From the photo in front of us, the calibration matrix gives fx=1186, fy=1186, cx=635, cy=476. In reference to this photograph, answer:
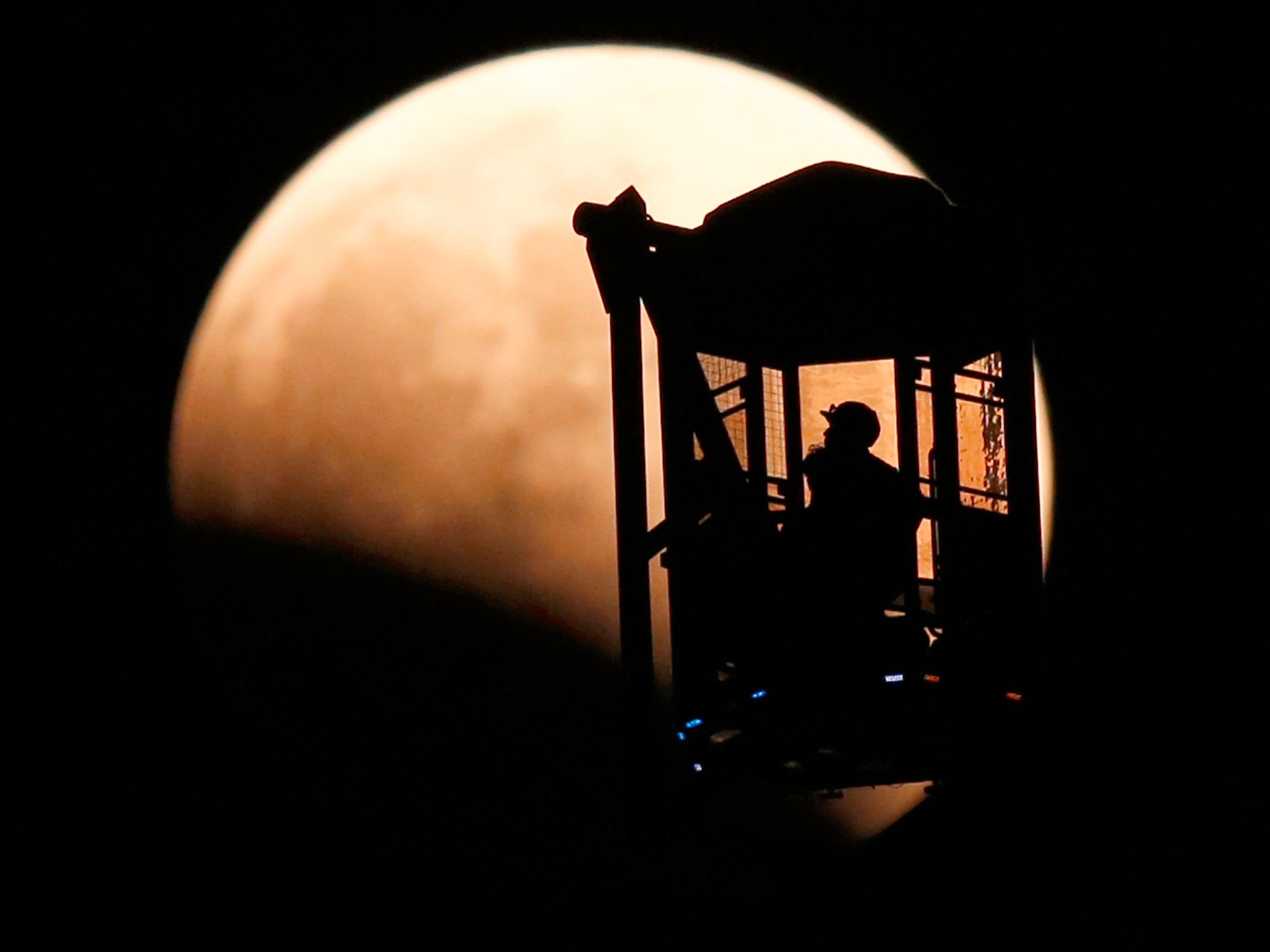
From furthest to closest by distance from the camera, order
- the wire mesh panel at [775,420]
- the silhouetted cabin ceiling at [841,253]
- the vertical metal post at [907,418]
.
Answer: the wire mesh panel at [775,420] < the vertical metal post at [907,418] < the silhouetted cabin ceiling at [841,253]

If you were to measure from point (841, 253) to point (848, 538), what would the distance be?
1430 mm

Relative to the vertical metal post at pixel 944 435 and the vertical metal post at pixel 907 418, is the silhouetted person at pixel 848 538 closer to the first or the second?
the vertical metal post at pixel 907 418

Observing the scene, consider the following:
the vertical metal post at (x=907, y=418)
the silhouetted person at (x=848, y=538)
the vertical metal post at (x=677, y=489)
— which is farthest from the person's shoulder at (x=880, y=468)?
the vertical metal post at (x=677, y=489)

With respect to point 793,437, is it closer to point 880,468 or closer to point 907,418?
point 907,418

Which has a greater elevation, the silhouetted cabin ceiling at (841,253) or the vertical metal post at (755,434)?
the silhouetted cabin ceiling at (841,253)

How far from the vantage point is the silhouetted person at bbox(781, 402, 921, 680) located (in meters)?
5.86

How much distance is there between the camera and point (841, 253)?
19.5 feet

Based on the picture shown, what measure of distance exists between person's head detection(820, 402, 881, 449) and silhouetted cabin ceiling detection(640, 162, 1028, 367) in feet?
2.43

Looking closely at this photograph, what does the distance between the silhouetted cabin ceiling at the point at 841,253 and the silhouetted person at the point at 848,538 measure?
0.79 metres

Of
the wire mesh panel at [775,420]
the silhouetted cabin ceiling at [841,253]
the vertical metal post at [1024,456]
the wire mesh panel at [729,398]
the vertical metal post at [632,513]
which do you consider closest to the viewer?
the silhouetted cabin ceiling at [841,253]

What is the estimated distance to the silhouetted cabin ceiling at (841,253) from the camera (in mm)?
5785

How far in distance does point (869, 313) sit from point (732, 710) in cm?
266

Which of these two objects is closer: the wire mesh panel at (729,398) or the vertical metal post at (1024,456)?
the vertical metal post at (1024,456)

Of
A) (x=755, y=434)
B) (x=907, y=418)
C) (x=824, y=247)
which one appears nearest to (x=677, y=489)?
(x=755, y=434)
